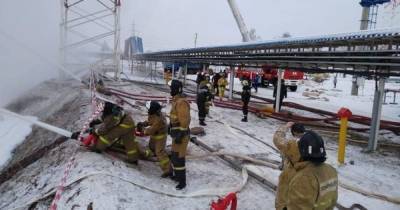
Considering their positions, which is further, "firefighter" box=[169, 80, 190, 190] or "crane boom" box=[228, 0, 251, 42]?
"crane boom" box=[228, 0, 251, 42]

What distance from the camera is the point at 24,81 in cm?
2300

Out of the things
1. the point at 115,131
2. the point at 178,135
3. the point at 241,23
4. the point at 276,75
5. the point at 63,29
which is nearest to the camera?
the point at 178,135

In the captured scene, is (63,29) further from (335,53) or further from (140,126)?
(335,53)

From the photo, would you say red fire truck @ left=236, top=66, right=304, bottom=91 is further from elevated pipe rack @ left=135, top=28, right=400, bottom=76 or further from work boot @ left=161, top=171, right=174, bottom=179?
work boot @ left=161, top=171, right=174, bottom=179

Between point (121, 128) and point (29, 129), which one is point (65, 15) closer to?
point (29, 129)

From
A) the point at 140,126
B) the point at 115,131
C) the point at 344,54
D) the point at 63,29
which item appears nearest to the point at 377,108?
the point at 344,54

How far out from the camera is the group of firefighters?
3020 millimetres

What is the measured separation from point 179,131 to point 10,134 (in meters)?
8.37

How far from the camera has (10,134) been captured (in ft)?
39.3

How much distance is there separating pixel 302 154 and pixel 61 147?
618 cm

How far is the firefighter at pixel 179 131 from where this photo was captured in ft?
19.6

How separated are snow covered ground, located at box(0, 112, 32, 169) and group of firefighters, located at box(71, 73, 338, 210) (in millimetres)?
4454

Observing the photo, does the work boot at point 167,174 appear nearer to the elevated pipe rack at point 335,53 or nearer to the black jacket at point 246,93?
the elevated pipe rack at point 335,53

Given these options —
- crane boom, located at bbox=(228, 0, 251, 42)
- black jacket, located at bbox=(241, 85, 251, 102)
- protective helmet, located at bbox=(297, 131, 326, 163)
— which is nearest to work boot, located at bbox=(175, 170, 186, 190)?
protective helmet, located at bbox=(297, 131, 326, 163)
